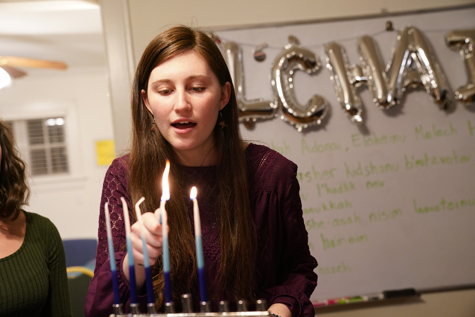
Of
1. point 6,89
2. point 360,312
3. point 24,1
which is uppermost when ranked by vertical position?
point 6,89

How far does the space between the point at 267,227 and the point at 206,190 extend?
163 mm

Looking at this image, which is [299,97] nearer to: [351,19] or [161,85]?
[351,19]

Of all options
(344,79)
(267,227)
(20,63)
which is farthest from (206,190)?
(20,63)

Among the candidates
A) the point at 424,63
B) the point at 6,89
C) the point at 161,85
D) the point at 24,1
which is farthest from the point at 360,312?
the point at 6,89

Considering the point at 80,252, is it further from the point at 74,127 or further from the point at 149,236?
the point at 149,236

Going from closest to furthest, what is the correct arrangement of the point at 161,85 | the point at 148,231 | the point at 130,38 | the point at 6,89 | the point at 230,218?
the point at 148,231 < the point at 161,85 < the point at 230,218 < the point at 130,38 < the point at 6,89

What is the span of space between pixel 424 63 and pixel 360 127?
414 millimetres

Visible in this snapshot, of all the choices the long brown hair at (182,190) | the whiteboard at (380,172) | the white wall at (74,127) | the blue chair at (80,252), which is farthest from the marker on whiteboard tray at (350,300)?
the white wall at (74,127)

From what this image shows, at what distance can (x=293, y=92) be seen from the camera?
2.34m

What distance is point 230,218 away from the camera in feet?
3.62

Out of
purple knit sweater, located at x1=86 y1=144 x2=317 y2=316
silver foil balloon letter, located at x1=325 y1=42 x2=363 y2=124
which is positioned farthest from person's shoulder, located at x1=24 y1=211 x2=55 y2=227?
silver foil balloon letter, located at x1=325 y1=42 x2=363 y2=124

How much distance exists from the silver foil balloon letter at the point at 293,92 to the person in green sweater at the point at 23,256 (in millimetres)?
1163

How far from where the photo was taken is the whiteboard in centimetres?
234

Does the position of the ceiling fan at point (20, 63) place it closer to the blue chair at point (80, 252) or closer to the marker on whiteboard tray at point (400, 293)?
the blue chair at point (80, 252)
